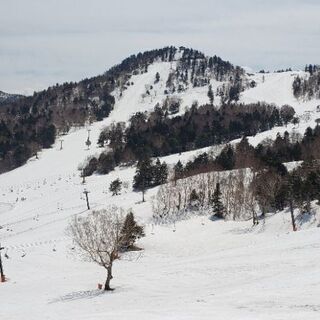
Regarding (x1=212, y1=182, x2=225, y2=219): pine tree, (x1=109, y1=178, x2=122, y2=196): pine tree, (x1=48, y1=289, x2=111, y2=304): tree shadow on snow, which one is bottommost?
(x1=48, y1=289, x2=111, y2=304): tree shadow on snow

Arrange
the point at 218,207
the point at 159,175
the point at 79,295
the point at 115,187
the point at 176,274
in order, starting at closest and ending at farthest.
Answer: the point at 79,295, the point at 176,274, the point at 218,207, the point at 115,187, the point at 159,175

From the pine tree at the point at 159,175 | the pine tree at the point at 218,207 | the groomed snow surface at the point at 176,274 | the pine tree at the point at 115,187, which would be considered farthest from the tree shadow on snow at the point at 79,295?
the pine tree at the point at 159,175

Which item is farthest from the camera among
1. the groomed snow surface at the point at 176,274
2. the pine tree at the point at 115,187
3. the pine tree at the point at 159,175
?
the pine tree at the point at 159,175

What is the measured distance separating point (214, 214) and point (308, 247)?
144 ft

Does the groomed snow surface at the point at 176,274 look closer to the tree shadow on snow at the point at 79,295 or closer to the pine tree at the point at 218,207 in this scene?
the tree shadow on snow at the point at 79,295

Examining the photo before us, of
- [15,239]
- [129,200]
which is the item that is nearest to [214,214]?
[129,200]

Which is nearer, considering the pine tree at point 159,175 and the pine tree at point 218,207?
the pine tree at point 218,207

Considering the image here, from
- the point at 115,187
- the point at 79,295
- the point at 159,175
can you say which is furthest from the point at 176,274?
the point at 159,175

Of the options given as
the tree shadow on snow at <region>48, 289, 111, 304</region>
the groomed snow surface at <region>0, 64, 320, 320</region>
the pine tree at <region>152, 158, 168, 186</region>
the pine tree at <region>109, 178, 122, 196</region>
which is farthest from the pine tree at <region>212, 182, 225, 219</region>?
the tree shadow on snow at <region>48, 289, 111, 304</region>

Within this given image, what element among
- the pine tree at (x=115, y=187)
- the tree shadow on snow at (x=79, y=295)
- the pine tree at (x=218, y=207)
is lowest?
the tree shadow on snow at (x=79, y=295)

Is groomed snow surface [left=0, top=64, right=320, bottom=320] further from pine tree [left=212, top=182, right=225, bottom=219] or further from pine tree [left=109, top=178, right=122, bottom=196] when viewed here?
pine tree [left=109, top=178, right=122, bottom=196]

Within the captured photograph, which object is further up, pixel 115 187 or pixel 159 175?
pixel 159 175

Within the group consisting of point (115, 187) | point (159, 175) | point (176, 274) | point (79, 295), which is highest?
point (159, 175)

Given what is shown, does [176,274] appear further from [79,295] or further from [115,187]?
[115,187]
